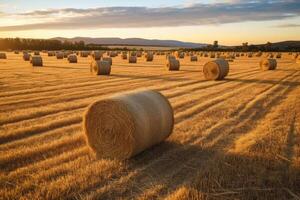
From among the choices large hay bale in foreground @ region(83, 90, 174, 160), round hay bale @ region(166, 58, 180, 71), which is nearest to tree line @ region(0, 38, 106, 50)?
round hay bale @ region(166, 58, 180, 71)

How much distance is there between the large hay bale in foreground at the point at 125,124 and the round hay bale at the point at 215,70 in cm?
1501

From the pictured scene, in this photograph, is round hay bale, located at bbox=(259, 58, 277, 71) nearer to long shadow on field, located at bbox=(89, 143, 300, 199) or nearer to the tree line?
long shadow on field, located at bbox=(89, 143, 300, 199)

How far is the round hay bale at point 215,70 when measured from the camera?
23.4 meters

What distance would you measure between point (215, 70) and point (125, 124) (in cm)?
1640

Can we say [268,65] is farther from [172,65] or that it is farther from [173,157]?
[173,157]

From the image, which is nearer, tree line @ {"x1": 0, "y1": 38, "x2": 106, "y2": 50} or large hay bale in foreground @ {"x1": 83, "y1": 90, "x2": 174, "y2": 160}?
large hay bale in foreground @ {"x1": 83, "y1": 90, "x2": 174, "y2": 160}

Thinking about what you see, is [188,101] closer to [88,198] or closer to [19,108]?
[19,108]

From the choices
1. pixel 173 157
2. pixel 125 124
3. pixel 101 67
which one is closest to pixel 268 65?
pixel 101 67

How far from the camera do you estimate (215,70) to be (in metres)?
23.6

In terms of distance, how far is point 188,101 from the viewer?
48.6 ft

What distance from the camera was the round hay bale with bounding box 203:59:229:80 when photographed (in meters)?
23.4

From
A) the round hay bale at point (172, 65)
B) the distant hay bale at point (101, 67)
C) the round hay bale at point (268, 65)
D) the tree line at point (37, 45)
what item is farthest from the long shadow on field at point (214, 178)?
the tree line at point (37, 45)

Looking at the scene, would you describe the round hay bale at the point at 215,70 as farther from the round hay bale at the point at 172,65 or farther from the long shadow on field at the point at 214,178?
the long shadow on field at the point at 214,178

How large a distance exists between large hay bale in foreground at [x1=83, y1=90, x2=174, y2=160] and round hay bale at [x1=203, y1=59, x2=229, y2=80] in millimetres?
15009
